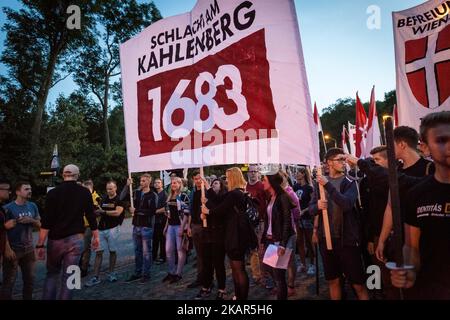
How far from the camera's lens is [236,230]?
14.8ft

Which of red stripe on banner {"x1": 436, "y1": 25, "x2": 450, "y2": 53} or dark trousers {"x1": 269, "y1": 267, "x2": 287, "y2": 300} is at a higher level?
red stripe on banner {"x1": 436, "y1": 25, "x2": 450, "y2": 53}

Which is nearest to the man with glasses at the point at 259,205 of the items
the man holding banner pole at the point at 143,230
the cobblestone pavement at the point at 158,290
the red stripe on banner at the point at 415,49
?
the cobblestone pavement at the point at 158,290

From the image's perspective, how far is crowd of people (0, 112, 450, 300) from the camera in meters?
2.07

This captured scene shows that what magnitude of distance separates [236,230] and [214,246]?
715 millimetres

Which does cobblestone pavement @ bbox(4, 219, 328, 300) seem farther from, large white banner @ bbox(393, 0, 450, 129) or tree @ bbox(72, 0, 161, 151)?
tree @ bbox(72, 0, 161, 151)

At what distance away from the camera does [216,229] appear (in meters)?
5.05

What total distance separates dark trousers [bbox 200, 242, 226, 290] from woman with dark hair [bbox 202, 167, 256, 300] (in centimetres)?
36

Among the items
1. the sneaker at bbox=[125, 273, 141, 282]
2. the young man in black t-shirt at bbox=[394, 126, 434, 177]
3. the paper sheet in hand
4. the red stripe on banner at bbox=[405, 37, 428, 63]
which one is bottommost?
the sneaker at bbox=[125, 273, 141, 282]

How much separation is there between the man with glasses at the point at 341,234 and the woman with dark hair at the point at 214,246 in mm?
1663

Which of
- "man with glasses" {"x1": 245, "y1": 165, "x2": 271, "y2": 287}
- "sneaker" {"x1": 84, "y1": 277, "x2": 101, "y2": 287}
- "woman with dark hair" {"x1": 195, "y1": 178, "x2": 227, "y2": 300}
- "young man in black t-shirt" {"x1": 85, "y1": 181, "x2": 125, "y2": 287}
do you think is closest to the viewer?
"woman with dark hair" {"x1": 195, "y1": 178, "x2": 227, "y2": 300}

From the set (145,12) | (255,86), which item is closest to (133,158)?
(255,86)

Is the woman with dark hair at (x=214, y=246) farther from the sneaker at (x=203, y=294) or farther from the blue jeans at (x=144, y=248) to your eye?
the blue jeans at (x=144, y=248)

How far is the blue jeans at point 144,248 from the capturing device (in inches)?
246

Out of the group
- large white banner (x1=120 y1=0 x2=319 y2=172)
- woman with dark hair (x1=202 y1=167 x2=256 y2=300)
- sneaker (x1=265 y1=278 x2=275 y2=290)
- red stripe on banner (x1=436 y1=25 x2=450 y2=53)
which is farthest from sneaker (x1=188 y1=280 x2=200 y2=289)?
red stripe on banner (x1=436 y1=25 x2=450 y2=53)
